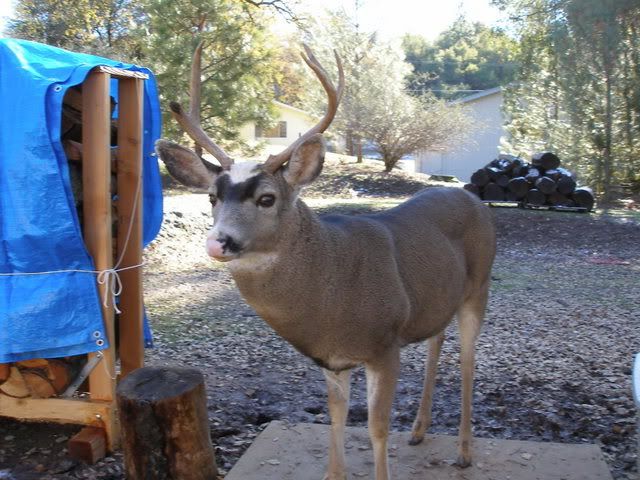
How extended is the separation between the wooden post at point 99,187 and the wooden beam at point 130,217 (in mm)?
300

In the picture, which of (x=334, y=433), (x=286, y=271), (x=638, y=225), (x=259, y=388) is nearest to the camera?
(x=286, y=271)

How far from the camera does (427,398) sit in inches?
175

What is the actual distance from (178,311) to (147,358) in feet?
5.69

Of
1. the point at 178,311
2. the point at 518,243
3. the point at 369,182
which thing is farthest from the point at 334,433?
the point at 369,182

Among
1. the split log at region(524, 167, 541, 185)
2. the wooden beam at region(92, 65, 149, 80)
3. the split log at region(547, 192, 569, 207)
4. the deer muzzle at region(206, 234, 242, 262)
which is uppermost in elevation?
the wooden beam at region(92, 65, 149, 80)

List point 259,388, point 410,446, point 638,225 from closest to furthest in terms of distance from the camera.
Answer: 1. point 410,446
2. point 259,388
3. point 638,225

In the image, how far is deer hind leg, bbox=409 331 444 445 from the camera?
172 inches

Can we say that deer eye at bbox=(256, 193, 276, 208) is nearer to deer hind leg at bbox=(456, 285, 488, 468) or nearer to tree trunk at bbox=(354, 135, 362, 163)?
deer hind leg at bbox=(456, 285, 488, 468)

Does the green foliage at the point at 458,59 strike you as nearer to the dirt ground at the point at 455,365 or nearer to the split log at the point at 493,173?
the split log at the point at 493,173

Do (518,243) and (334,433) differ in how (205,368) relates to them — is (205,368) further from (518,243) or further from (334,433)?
(518,243)

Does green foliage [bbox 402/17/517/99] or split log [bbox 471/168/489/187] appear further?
green foliage [bbox 402/17/517/99]

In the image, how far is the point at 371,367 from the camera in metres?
3.57

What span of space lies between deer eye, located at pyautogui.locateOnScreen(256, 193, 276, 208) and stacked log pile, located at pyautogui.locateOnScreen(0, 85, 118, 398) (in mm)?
1700

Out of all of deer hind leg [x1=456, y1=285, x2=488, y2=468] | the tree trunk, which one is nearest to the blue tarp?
deer hind leg [x1=456, y1=285, x2=488, y2=468]
